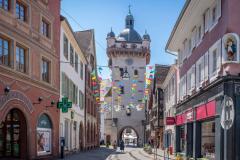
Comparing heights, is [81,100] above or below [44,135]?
above

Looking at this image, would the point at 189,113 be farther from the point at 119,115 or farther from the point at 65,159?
the point at 119,115

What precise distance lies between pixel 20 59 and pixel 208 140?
32.7 feet

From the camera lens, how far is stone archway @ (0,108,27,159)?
760 inches

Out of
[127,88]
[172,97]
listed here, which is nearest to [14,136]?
[172,97]

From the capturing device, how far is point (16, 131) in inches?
776

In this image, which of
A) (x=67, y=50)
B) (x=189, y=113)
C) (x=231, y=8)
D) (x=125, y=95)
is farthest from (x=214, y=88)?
(x=125, y=95)

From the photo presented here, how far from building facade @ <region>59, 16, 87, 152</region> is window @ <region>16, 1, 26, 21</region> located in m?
6.52

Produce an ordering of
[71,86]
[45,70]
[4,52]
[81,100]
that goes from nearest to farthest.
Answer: [4,52], [45,70], [71,86], [81,100]

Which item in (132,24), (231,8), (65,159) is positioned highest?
(132,24)

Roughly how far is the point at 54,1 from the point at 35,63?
548cm

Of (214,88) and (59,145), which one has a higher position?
(214,88)

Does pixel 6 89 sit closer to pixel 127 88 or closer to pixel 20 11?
pixel 20 11

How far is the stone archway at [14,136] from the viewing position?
63.3 feet

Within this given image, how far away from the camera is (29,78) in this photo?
1938 centimetres
